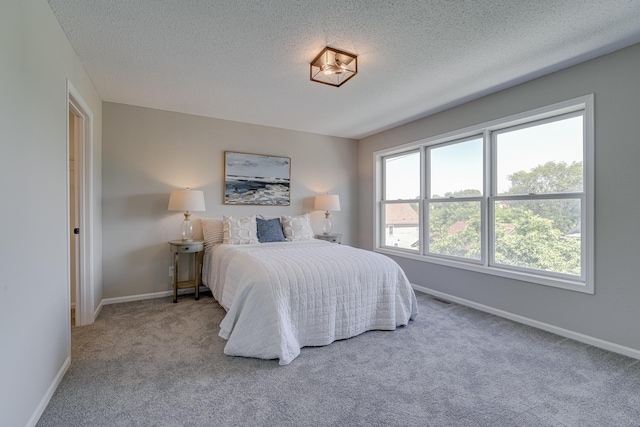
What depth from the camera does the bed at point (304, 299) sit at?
7.09ft

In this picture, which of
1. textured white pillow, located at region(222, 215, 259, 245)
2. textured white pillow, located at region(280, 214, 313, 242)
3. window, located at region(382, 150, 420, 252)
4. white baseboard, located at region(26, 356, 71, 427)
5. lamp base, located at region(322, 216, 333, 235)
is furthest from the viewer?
lamp base, located at region(322, 216, 333, 235)

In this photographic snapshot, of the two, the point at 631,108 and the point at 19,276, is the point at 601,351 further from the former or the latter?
the point at 19,276

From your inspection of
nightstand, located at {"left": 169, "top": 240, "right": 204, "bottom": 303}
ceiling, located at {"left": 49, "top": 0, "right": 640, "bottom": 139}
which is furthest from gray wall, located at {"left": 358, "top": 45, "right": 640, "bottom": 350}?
nightstand, located at {"left": 169, "top": 240, "right": 204, "bottom": 303}

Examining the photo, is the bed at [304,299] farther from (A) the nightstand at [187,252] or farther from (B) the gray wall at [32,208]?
(B) the gray wall at [32,208]

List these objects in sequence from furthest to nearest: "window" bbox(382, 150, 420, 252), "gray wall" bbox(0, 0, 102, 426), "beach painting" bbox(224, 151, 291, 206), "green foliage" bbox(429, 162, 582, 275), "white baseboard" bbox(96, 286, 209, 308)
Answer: "window" bbox(382, 150, 420, 252) < "beach painting" bbox(224, 151, 291, 206) < "white baseboard" bbox(96, 286, 209, 308) < "green foliage" bbox(429, 162, 582, 275) < "gray wall" bbox(0, 0, 102, 426)

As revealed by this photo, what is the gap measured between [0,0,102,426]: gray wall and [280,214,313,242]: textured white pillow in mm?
2418

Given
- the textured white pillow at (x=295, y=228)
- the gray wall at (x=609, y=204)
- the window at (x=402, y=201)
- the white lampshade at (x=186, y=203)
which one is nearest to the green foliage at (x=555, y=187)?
the gray wall at (x=609, y=204)

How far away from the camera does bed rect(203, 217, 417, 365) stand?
2.16 metres

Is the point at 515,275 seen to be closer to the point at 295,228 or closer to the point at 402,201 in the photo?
the point at 402,201

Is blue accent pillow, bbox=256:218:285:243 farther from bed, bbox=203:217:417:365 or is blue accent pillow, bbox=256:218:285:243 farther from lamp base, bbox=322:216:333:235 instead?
lamp base, bbox=322:216:333:235

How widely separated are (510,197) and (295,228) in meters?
2.63

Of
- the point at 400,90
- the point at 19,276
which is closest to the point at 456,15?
the point at 400,90

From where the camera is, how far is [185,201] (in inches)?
137

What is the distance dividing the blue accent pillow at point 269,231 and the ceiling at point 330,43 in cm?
157
